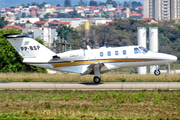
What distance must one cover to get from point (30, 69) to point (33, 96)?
30621 mm

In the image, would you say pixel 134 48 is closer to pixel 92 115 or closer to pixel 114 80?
pixel 114 80

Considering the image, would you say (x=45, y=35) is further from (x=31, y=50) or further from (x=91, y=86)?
(x=91, y=86)

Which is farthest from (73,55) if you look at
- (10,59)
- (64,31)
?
(64,31)

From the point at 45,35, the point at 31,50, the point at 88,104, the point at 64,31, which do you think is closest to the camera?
the point at 88,104

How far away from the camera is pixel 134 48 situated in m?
27.4

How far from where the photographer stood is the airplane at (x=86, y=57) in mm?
27109

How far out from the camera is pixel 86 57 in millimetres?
27234

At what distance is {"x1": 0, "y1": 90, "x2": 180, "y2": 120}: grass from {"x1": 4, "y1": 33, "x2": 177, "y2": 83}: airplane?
471cm

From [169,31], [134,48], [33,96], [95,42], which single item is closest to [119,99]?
[33,96]

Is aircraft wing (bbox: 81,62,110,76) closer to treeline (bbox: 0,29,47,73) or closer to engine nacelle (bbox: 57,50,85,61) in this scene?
engine nacelle (bbox: 57,50,85,61)

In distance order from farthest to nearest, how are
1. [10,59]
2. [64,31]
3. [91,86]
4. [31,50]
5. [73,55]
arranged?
[64,31] < [10,59] < [31,50] < [73,55] < [91,86]

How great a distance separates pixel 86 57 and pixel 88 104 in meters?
8.79

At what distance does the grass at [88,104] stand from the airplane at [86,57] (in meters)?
4.71

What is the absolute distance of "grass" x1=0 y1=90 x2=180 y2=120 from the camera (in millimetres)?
16219
